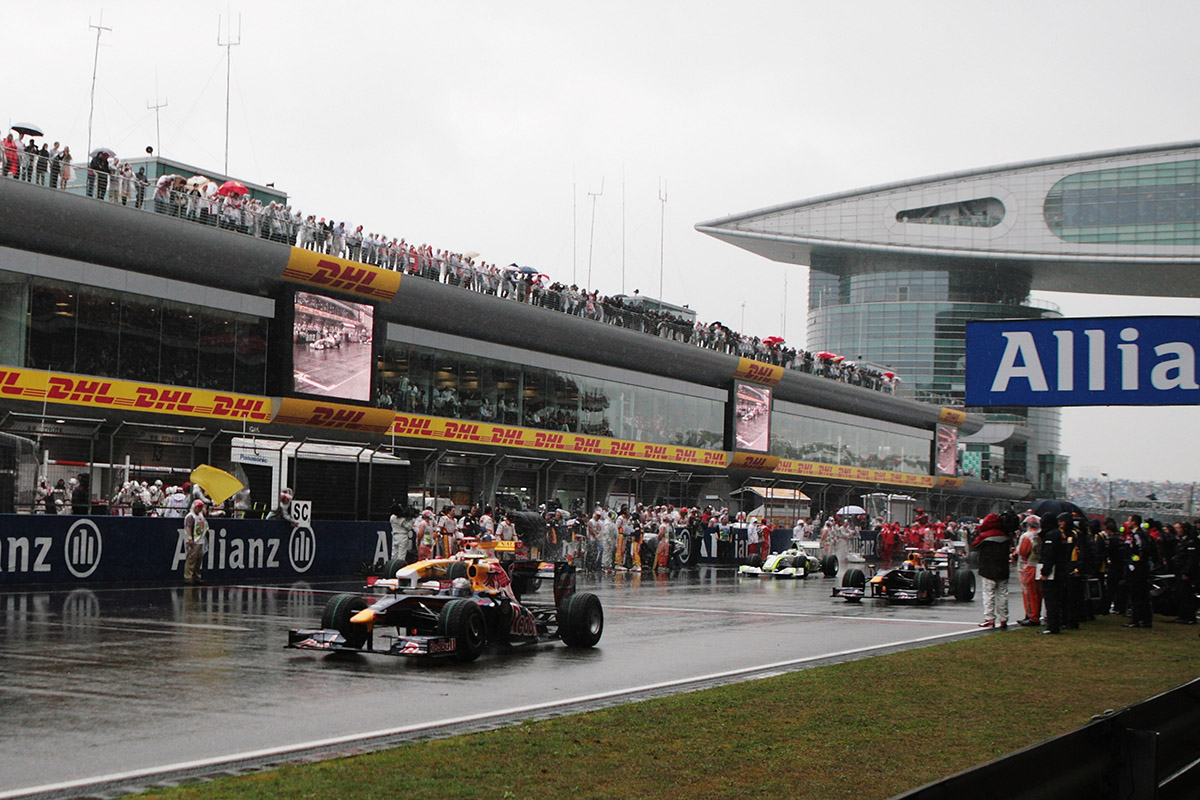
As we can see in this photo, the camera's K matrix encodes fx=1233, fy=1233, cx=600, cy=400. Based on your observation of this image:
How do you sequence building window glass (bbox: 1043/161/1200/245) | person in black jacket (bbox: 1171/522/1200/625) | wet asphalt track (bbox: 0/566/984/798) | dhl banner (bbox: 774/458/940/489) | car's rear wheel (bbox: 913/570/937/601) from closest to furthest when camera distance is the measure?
1. wet asphalt track (bbox: 0/566/984/798)
2. person in black jacket (bbox: 1171/522/1200/625)
3. car's rear wheel (bbox: 913/570/937/601)
4. dhl banner (bbox: 774/458/940/489)
5. building window glass (bbox: 1043/161/1200/245)

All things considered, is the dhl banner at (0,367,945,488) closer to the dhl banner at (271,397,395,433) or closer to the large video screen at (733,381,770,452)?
the dhl banner at (271,397,395,433)

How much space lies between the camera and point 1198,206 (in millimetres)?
102438

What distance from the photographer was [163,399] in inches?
1351

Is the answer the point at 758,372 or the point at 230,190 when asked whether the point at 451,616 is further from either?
the point at 758,372

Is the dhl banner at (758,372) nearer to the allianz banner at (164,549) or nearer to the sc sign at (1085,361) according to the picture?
the allianz banner at (164,549)

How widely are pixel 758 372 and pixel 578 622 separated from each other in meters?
48.7

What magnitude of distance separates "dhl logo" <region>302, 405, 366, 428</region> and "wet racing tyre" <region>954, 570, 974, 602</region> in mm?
20556

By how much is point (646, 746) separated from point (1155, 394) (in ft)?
30.9

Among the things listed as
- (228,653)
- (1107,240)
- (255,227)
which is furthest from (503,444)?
(1107,240)

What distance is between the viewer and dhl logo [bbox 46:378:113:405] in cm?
3155

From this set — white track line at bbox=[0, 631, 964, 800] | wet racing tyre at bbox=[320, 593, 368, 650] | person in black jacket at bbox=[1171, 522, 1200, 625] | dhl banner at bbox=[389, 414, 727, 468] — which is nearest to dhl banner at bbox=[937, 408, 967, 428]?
dhl banner at bbox=[389, 414, 727, 468]

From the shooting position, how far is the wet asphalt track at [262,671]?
330 inches

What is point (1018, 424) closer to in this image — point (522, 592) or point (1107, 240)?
point (1107, 240)

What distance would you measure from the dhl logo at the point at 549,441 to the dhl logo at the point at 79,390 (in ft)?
62.8
